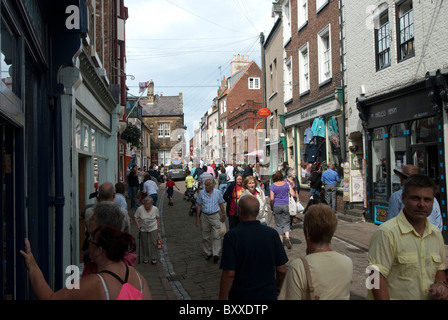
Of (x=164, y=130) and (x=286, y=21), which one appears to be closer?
(x=286, y=21)

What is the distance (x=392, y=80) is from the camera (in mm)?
11938

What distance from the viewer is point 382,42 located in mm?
12602

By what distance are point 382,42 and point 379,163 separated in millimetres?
3811

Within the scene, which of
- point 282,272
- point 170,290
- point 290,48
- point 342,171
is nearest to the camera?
point 282,272

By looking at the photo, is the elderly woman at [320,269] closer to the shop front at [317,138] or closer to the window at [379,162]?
the window at [379,162]

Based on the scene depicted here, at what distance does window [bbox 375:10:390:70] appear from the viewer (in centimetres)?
1232

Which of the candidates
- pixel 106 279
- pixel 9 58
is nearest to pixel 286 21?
pixel 9 58

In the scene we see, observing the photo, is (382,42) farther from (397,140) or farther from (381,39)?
(397,140)

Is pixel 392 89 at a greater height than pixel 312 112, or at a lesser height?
lesser

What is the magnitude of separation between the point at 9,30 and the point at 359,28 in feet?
40.8

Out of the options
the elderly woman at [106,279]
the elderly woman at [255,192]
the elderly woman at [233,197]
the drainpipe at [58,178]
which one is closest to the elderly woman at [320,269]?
the elderly woman at [106,279]

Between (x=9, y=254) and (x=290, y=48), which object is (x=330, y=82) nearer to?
(x=290, y=48)

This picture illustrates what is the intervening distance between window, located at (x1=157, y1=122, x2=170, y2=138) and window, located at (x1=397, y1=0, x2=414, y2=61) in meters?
58.1

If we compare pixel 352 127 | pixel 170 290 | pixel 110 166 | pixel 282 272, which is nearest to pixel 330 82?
pixel 352 127
